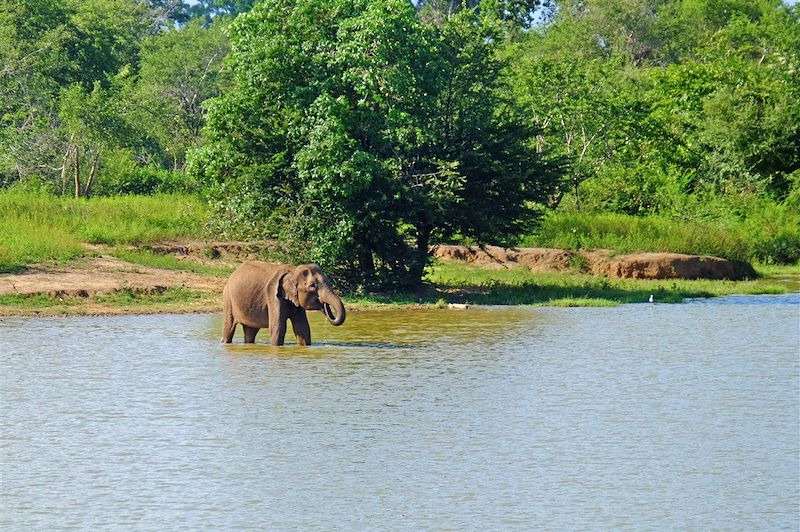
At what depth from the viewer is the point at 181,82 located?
52.1 metres

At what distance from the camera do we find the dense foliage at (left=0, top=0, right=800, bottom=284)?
24.2m

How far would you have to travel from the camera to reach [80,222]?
91.4 feet

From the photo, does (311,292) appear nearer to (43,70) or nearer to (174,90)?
(43,70)

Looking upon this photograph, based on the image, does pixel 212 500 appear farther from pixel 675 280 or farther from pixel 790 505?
pixel 675 280

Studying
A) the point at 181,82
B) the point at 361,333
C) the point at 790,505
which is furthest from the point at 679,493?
the point at 181,82

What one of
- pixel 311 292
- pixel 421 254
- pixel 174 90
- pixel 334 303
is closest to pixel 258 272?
pixel 311 292

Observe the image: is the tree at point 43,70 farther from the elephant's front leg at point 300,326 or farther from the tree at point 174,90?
the elephant's front leg at point 300,326

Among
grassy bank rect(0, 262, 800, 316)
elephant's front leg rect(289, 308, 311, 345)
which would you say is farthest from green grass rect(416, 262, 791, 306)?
elephant's front leg rect(289, 308, 311, 345)

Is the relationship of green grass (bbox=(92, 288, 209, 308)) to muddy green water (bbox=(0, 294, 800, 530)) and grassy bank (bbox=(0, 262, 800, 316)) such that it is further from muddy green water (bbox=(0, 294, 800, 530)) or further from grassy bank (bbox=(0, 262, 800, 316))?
muddy green water (bbox=(0, 294, 800, 530))

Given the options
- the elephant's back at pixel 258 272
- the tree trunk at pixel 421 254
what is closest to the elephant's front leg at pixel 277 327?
the elephant's back at pixel 258 272

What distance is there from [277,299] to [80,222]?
10541 mm

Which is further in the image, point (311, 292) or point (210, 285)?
point (210, 285)

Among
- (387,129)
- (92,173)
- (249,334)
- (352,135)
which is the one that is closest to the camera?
(249,334)

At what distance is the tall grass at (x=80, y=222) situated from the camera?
24.8 m
